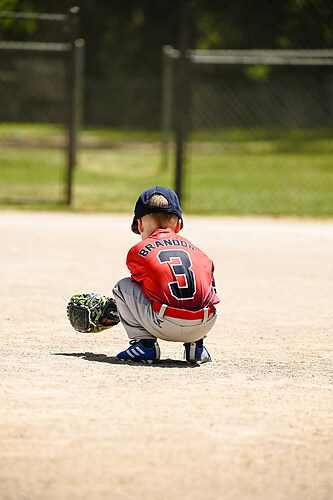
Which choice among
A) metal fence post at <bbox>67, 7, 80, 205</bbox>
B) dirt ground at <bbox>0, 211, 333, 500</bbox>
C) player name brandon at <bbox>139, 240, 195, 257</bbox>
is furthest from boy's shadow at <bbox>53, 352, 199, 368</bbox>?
metal fence post at <bbox>67, 7, 80, 205</bbox>

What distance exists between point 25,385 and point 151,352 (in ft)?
2.75

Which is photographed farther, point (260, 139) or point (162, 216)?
point (260, 139)

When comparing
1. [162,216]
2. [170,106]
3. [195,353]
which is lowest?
[170,106]

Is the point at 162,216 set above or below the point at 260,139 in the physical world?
above

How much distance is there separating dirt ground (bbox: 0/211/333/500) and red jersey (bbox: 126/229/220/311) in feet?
1.24

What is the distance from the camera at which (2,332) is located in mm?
6004

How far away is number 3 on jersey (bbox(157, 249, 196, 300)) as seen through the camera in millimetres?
5207

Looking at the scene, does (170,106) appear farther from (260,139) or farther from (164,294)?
(164,294)

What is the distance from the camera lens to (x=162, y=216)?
5.48 m

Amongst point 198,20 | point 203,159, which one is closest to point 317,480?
point 203,159

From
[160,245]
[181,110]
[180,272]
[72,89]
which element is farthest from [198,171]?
[180,272]

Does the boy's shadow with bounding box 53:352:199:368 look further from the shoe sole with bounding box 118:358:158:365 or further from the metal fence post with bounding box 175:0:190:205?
the metal fence post with bounding box 175:0:190:205

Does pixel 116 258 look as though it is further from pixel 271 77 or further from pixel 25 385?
pixel 271 77

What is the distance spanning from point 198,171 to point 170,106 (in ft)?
26.0
